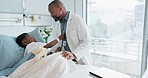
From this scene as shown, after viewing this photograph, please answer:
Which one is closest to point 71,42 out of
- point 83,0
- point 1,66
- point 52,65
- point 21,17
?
point 52,65

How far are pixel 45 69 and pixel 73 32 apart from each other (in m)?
0.61

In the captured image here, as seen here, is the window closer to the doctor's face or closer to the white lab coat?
the white lab coat

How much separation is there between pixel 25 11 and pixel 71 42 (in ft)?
3.46

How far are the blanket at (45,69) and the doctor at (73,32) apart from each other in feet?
1.05

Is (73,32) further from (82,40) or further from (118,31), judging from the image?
(118,31)

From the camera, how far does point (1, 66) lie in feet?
4.65

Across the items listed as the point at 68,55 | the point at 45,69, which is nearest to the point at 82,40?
the point at 68,55

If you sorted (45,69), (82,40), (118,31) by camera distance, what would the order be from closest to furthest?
(45,69), (82,40), (118,31)

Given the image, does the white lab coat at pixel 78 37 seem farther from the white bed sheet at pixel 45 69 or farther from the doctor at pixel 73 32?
the white bed sheet at pixel 45 69

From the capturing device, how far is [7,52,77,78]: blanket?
1.07 m

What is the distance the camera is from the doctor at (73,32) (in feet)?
4.93

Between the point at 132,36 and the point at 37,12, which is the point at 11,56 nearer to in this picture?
the point at 37,12

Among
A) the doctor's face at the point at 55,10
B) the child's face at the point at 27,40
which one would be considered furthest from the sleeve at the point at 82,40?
the child's face at the point at 27,40

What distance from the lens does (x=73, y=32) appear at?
5.24 ft
